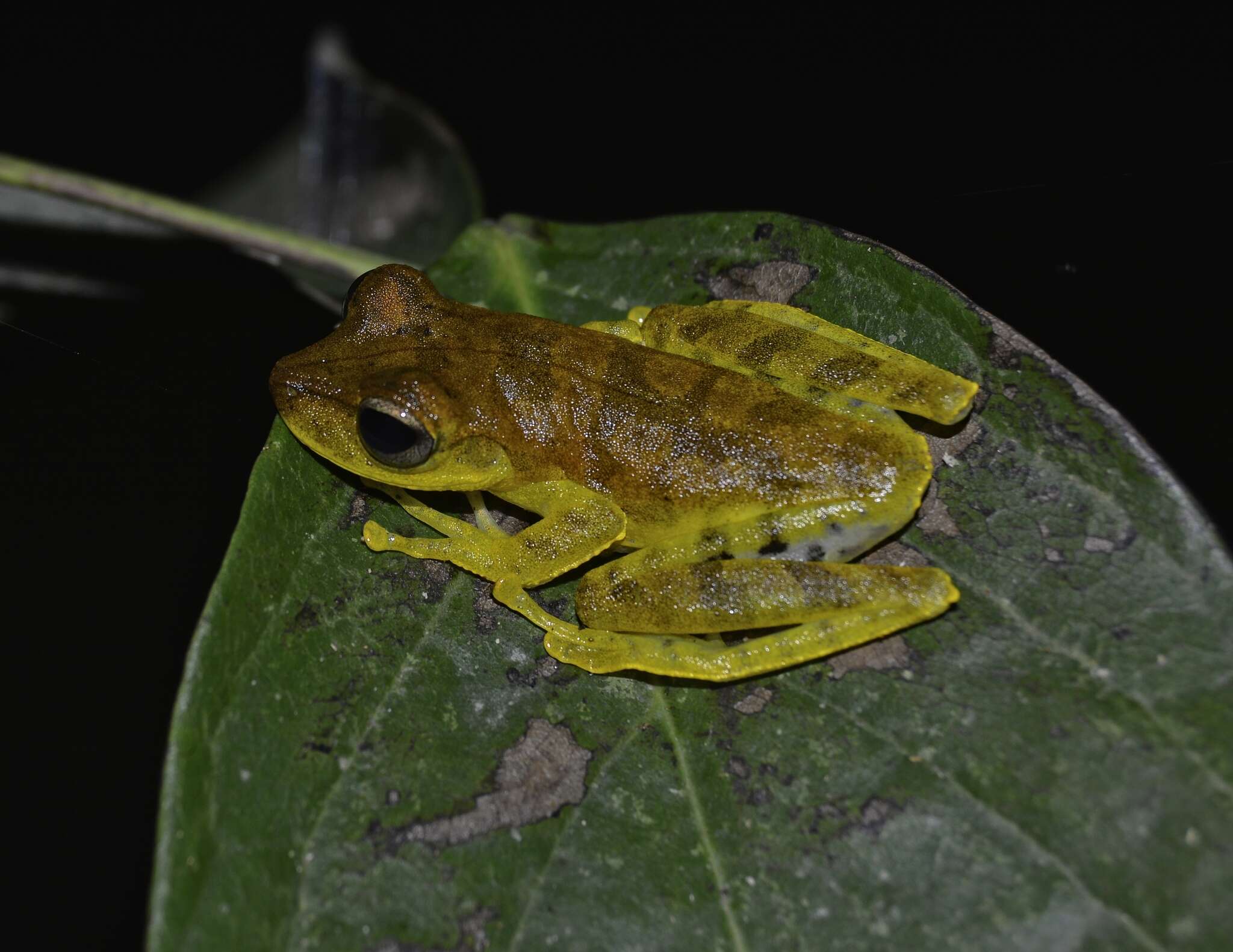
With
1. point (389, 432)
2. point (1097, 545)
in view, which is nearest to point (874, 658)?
point (1097, 545)

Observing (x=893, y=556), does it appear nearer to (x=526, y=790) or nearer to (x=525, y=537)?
(x=525, y=537)

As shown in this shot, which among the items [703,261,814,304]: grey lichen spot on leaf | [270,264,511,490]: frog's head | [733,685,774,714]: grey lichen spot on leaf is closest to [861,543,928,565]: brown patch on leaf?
[733,685,774,714]: grey lichen spot on leaf

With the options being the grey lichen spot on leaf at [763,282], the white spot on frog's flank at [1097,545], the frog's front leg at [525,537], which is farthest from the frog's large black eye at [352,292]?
the white spot on frog's flank at [1097,545]

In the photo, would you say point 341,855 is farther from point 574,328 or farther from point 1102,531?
point 1102,531

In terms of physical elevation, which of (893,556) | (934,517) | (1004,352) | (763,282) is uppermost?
(1004,352)

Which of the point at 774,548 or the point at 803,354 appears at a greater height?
the point at 803,354

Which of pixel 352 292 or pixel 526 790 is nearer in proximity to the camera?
pixel 526 790

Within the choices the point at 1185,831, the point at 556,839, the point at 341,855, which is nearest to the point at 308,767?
the point at 341,855
